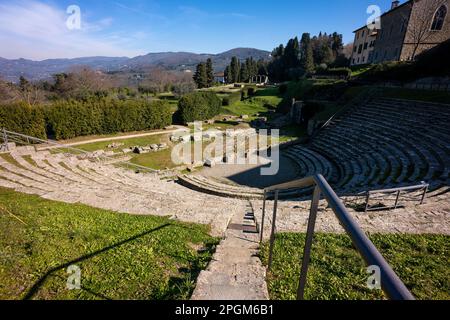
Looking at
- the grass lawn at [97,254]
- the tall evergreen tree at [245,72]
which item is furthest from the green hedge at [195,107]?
the tall evergreen tree at [245,72]

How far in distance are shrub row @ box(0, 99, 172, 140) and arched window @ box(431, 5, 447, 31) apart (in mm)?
38795

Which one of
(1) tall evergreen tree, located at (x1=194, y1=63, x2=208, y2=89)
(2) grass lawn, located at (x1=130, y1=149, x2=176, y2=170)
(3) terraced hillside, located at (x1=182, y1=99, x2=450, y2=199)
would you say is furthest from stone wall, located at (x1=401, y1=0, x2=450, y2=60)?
(1) tall evergreen tree, located at (x1=194, y1=63, x2=208, y2=89)

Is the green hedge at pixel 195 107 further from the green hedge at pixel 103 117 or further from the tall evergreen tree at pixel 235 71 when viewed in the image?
the tall evergreen tree at pixel 235 71

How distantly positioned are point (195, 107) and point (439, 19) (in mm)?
36001

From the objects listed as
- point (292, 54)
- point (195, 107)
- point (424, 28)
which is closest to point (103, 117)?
point (195, 107)

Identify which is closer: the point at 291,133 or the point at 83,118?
the point at 83,118

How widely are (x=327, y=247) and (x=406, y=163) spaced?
1159cm

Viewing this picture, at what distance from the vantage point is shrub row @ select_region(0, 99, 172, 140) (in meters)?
20.3

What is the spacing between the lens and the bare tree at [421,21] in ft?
105

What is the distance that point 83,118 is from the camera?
24.0 meters

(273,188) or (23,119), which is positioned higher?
(273,188)

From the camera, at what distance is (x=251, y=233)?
6.38 m

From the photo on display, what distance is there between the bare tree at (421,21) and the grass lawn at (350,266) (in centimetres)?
3980

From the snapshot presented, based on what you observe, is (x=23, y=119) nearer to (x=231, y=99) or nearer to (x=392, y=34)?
(x=231, y=99)
